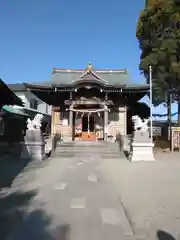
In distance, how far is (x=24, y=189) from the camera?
8047 mm

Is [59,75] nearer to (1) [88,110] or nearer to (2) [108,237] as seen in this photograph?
(1) [88,110]

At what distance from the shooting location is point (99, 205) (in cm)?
640

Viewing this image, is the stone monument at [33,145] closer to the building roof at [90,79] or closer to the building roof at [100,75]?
the building roof at [90,79]

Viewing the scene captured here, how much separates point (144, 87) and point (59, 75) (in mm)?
10178

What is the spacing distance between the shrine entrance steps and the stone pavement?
613 centimetres

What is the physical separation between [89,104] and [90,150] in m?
6.27

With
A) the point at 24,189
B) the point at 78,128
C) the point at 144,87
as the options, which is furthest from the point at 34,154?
the point at 144,87

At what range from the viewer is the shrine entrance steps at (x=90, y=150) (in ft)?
57.2

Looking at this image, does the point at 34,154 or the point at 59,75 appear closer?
the point at 34,154

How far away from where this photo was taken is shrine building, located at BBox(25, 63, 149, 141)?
22.7m

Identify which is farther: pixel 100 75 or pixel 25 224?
pixel 100 75

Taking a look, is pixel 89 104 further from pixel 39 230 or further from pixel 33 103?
pixel 39 230

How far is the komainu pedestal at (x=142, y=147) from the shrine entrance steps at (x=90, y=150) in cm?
141

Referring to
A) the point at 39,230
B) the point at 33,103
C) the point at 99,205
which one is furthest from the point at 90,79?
the point at 33,103
